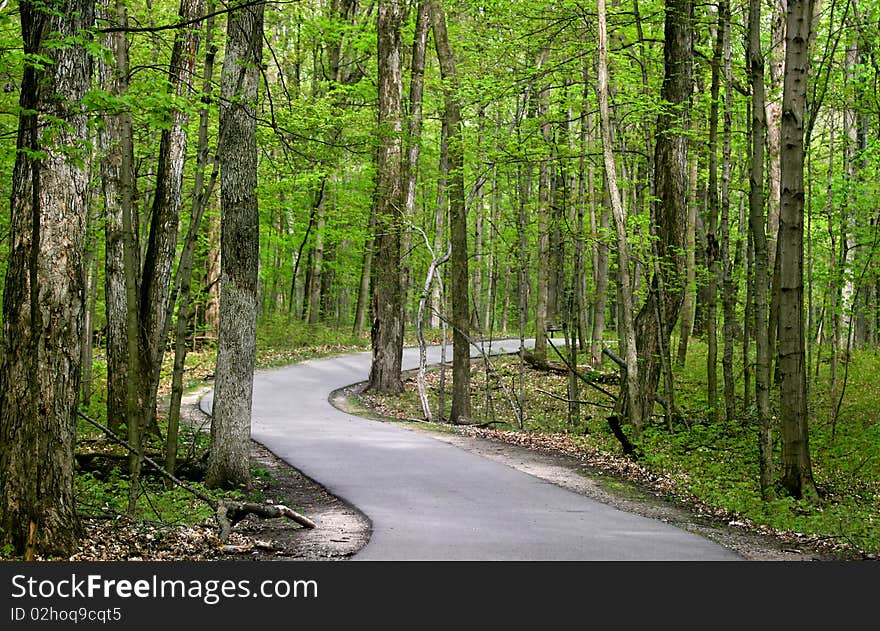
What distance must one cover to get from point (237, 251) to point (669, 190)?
840 cm

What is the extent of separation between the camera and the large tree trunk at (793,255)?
32.4 ft

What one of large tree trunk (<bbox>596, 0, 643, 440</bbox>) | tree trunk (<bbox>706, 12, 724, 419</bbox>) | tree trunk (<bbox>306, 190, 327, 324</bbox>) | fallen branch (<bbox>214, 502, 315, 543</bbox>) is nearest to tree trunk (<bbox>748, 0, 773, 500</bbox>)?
large tree trunk (<bbox>596, 0, 643, 440</bbox>)

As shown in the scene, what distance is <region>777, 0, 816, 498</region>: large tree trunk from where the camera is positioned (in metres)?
Answer: 9.88

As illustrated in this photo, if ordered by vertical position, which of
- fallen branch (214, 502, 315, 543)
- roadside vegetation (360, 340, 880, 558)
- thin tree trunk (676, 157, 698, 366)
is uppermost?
thin tree trunk (676, 157, 698, 366)

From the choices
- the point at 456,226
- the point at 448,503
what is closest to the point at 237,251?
the point at 448,503

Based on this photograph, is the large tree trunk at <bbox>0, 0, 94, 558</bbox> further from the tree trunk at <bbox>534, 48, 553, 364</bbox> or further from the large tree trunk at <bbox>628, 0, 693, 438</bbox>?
the tree trunk at <bbox>534, 48, 553, 364</bbox>

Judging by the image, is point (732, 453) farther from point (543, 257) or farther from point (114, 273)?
point (543, 257)

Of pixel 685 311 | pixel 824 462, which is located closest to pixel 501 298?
pixel 685 311

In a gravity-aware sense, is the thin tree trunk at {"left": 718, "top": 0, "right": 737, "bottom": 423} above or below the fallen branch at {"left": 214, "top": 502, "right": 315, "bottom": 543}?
above

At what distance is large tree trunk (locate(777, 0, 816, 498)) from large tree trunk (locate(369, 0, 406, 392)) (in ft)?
37.9

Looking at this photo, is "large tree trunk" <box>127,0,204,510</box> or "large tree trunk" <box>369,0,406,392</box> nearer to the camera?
"large tree trunk" <box>127,0,204,510</box>

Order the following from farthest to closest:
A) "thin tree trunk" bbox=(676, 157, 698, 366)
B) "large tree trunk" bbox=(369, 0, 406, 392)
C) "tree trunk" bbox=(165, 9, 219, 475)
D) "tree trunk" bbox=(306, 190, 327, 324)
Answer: "tree trunk" bbox=(306, 190, 327, 324), "thin tree trunk" bbox=(676, 157, 698, 366), "large tree trunk" bbox=(369, 0, 406, 392), "tree trunk" bbox=(165, 9, 219, 475)

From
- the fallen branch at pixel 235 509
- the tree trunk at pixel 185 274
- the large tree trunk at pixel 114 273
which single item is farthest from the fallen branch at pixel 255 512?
the large tree trunk at pixel 114 273

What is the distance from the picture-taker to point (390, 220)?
66.8ft
